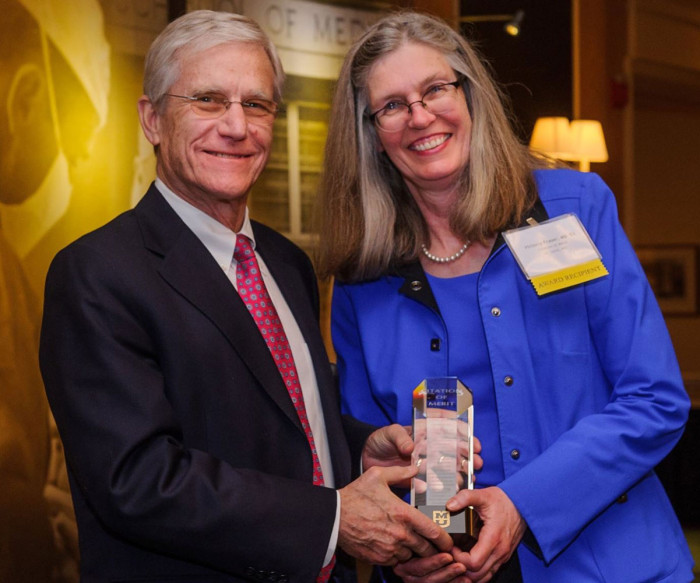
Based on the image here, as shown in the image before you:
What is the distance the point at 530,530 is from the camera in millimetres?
1896

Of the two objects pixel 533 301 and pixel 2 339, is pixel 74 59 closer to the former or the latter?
pixel 2 339

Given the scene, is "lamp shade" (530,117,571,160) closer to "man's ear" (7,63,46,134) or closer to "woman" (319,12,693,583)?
"man's ear" (7,63,46,134)

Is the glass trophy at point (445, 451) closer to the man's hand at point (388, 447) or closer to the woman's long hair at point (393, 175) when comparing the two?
the man's hand at point (388, 447)

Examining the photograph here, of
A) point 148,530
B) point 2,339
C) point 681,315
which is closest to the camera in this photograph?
point 148,530

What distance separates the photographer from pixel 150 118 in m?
2.03

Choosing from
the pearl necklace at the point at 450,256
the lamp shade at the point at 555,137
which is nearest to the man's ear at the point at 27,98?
the pearl necklace at the point at 450,256

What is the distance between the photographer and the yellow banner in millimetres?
1999

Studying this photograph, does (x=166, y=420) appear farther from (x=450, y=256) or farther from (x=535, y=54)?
(x=535, y=54)

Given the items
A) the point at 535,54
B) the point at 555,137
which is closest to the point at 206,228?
the point at 555,137

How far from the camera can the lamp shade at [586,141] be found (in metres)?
6.84

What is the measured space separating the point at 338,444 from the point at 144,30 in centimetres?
247

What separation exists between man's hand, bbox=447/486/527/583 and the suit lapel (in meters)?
0.37

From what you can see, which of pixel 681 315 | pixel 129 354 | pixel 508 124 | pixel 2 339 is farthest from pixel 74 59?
pixel 681 315

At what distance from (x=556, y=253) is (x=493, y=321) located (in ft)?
0.68
